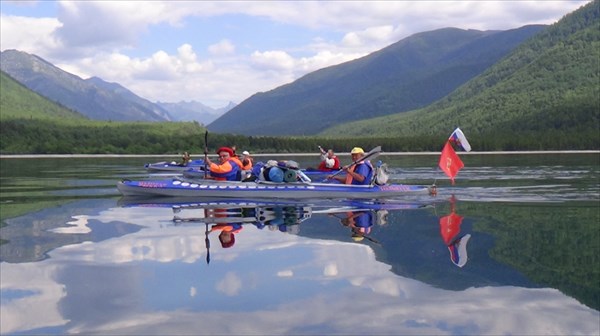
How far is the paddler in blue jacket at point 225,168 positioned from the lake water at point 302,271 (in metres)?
4.02

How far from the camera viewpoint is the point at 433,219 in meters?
28.3

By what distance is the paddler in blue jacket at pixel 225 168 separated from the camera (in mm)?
36000

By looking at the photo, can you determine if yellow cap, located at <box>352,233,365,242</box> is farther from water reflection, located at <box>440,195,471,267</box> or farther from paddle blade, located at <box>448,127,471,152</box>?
paddle blade, located at <box>448,127,471,152</box>

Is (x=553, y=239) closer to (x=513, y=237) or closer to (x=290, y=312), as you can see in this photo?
(x=513, y=237)

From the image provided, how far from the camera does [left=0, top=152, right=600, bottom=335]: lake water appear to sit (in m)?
13.4

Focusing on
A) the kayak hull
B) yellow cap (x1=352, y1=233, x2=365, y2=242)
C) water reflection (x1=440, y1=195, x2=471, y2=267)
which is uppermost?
the kayak hull

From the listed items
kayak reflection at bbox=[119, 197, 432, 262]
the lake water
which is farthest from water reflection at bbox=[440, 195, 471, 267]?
kayak reflection at bbox=[119, 197, 432, 262]

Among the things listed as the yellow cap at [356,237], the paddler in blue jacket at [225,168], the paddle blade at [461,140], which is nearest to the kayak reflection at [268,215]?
the yellow cap at [356,237]

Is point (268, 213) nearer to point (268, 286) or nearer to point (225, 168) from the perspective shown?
point (225, 168)

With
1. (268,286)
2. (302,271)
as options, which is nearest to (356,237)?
(302,271)

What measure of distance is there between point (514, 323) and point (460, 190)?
27.8 m

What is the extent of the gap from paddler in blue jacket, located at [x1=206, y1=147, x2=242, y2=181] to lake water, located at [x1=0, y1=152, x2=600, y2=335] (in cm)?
402

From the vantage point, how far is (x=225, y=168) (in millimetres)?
36188

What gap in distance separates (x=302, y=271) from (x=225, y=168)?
1896cm
